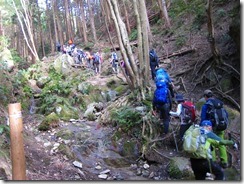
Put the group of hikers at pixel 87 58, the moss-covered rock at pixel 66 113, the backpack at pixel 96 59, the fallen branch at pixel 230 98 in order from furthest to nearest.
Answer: the group of hikers at pixel 87 58 < the backpack at pixel 96 59 < the moss-covered rock at pixel 66 113 < the fallen branch at pixel 230 98

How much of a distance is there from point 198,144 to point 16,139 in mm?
2920

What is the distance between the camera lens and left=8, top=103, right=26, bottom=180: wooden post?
3.84m

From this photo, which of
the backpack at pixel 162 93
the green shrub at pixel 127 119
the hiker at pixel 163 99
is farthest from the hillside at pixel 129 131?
the backpack at pixel 162 93

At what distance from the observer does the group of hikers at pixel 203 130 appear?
4.79 meters

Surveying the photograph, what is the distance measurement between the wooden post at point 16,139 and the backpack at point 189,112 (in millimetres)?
4310

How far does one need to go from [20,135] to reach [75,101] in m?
9.26

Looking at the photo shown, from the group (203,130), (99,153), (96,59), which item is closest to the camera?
(203,130)

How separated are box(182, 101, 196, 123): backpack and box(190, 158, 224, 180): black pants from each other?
2198 mm

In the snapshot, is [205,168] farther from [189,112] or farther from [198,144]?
[189,112]

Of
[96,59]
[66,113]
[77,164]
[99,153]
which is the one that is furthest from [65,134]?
[96,59]

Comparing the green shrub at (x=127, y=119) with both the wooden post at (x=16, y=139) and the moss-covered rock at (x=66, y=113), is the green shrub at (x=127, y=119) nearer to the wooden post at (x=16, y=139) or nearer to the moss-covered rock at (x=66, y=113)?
the moss-covered rock at (x=66, y=113)

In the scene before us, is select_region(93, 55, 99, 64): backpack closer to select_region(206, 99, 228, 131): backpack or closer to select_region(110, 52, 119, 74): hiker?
select_region(110, 52, 119, 74): hiker

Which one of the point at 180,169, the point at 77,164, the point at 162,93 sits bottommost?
the point at 180,169

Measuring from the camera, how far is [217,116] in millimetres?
6195
